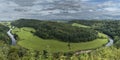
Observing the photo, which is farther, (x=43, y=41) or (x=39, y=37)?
(x=39, y=37)

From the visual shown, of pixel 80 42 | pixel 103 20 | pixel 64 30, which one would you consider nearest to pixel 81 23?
pixel 103 20

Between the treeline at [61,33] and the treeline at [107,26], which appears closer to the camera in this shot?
the treeline at [61,33]

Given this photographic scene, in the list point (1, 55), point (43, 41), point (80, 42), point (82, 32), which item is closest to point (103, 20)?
point (82, 32)

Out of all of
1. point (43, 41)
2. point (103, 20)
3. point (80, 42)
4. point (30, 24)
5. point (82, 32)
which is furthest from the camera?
point (103, 20)

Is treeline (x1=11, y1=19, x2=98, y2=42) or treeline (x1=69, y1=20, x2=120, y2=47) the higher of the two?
treeline (x1=11, y1=19, x2=98, y2=42)

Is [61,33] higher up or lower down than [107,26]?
higher up

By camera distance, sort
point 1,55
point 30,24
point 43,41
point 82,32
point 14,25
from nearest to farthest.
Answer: point 1,55 → point 43,41 → point 82,32 → point 30,24 → point 14,25

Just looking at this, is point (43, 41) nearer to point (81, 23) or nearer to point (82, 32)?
point (82, 32)

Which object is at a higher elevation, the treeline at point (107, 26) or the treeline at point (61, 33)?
the treeline at point (61, 33)

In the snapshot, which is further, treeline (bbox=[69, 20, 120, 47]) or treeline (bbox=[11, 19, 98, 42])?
treeline (bbox=[69, 20, 120, 47])

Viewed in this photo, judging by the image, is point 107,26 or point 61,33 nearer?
point 61,33

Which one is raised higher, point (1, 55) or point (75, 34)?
point (1, 55)
